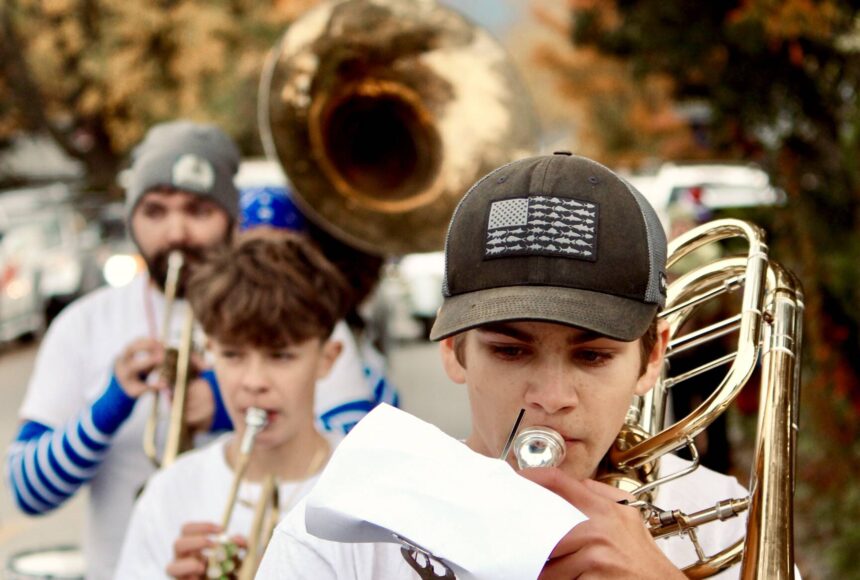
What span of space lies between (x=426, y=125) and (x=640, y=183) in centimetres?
1307

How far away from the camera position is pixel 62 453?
318cm

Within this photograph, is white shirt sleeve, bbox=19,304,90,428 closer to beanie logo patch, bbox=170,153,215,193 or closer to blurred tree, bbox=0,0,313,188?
beanie logo patch, bbox=170,153,215,193

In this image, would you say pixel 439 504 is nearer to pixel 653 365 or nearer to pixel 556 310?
pixel 556 310

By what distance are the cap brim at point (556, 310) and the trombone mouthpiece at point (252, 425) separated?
42.8 inches

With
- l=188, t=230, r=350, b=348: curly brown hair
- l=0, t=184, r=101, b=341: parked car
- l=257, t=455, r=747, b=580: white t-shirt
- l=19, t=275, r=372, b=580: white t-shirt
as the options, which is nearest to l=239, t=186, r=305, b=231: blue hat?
l=19, t=275, r=372, b=580: white t-shirt

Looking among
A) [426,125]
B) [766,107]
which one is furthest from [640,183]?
[426,125]

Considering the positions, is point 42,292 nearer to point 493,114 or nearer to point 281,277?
point 493,114

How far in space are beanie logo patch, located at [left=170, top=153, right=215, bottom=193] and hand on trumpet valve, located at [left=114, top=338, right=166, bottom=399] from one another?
0.51 metres

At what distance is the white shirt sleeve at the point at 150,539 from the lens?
8.73 ft

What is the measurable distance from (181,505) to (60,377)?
0.75 metres

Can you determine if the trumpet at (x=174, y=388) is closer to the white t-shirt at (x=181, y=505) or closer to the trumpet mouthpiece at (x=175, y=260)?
the trumpet mouthpiece at (x=175, y=260)

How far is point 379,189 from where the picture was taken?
14.6ft

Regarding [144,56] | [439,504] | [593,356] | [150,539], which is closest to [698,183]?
[144,56]

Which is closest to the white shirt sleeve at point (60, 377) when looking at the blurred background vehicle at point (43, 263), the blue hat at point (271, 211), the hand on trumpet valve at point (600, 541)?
the blue hat at point (271, 211)
